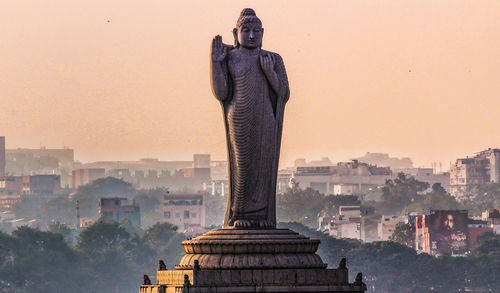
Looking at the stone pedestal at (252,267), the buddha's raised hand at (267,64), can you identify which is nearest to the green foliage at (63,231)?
the buddha's raised hand at (267,64)

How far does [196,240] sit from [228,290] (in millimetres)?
1905

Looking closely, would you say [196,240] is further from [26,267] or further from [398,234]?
[398,234]

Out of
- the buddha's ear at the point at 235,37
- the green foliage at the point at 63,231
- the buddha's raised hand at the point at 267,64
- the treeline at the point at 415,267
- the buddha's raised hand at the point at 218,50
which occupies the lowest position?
the treeline at the point at 415,267

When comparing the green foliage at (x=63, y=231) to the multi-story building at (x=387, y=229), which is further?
the multi-story building at (x=387, y=229)

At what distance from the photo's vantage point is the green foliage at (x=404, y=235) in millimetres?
183625

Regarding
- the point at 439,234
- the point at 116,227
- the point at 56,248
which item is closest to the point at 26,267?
the point at 56,248

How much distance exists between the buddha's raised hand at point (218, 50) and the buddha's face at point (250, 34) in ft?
1.26

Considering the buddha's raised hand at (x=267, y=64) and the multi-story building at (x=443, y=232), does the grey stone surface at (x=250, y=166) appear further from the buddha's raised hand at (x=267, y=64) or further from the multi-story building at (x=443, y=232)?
the multi-story building at (x=443, y=232)

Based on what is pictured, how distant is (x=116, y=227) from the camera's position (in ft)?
515

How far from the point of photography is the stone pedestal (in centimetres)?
4612

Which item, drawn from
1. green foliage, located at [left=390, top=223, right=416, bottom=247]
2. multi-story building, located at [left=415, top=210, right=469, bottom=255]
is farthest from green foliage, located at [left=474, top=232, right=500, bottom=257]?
green foliage, located at [left=390, top=223, right=416, bottom=247]

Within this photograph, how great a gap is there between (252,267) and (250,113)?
3218mm

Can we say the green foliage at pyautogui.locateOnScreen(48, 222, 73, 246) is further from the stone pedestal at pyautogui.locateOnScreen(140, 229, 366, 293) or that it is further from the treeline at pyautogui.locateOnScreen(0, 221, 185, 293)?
the stone pedestal at pyautogui.locateOnScreen(140, 229, 366, 293)

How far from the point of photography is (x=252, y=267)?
4662cm
